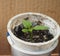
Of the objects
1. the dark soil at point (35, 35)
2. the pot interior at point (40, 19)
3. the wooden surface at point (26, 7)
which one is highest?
the wooden surface at point (26, 7)

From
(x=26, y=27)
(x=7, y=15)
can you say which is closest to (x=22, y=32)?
(x=26, y=27)

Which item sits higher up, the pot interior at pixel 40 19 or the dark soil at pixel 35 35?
the pot interior at pixel 40 19

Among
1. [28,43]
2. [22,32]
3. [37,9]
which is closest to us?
[28,43]

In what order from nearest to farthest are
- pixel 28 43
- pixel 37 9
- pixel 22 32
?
1. pixel 28 43
2. pixel 22 32
3. pixel 37 9

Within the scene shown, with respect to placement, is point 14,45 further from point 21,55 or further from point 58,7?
point 58,7

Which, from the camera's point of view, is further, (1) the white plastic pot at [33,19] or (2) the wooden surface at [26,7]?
(2) the wooden surface at [26,7]
